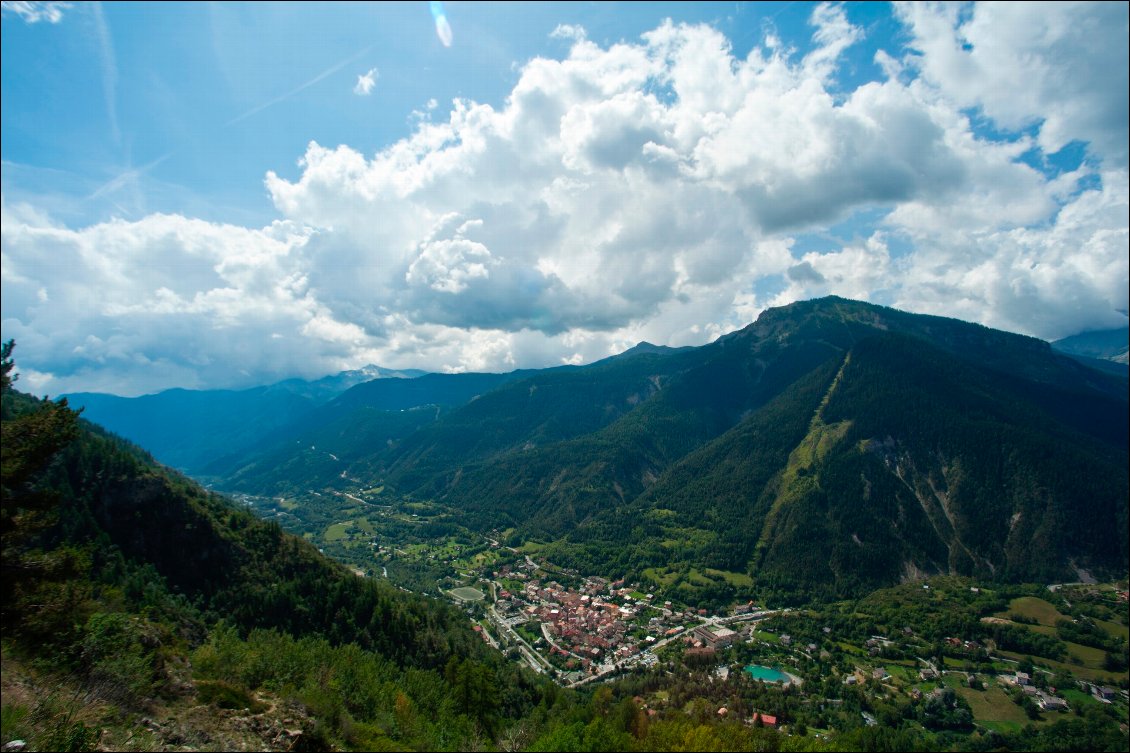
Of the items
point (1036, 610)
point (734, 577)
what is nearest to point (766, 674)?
point (734, 577)

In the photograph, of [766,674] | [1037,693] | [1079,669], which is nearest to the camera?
[1037,693]

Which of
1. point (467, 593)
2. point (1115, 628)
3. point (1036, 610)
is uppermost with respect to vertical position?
point (1036, 610)

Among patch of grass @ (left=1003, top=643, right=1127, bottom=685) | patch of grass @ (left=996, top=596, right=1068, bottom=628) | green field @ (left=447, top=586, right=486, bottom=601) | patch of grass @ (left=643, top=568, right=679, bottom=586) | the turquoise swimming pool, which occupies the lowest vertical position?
green field @ (left=447, top=586, right=486, bottom=601)

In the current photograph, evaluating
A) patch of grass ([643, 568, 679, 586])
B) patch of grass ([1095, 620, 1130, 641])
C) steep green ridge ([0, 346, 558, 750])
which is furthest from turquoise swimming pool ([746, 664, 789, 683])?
patch of grass ([1095, 620, 1130, 641])

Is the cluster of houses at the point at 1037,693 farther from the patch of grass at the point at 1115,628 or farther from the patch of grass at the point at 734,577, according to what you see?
the patch of grass at the point at 734,577

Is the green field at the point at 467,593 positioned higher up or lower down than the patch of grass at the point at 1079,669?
lower down

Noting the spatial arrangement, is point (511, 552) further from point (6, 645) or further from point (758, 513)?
point (6, 645)

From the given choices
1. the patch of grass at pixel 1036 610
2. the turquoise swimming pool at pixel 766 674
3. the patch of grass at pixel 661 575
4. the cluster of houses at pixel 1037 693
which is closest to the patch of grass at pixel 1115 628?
the patch of grass at pixel 1036 610

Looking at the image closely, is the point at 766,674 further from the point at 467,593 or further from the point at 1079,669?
the point at 467,593

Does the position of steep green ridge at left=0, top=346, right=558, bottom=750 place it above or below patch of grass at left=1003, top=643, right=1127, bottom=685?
above

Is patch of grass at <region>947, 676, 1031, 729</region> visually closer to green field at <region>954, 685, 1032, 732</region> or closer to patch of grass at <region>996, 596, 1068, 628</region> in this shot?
green field at <region>954, 685, 1032, 732</region>

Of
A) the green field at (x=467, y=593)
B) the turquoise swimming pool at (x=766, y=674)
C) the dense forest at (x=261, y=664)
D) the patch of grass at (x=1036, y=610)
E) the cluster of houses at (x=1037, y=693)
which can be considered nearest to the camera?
the dense forest at (x=261, y=664)
